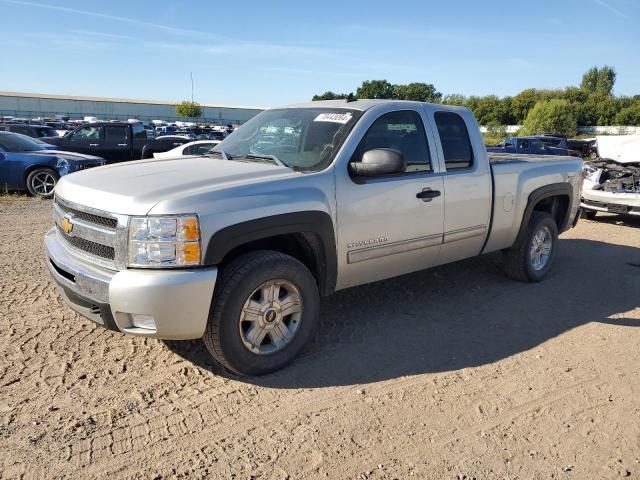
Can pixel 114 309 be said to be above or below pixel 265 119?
below

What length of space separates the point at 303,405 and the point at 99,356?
1590 mm

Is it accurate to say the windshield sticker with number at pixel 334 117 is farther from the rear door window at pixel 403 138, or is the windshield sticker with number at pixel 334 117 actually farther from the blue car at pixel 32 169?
the blue car at pixel 32 169

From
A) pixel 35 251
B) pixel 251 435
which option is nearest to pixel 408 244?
pixel 251 435

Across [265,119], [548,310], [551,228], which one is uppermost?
[265,119]

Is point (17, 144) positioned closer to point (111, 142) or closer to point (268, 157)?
point (111, 142)

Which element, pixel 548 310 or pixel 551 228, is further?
pixel 551 228

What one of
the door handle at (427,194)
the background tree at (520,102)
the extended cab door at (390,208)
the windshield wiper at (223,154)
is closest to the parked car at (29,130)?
the windshield wiper at (223,154)

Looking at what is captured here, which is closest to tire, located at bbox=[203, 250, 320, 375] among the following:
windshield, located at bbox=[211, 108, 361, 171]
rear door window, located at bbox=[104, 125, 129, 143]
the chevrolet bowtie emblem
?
windshield, located at bbox=[211, 108, 361, 171]

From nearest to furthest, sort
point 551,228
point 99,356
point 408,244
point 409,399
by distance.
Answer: point 409,399, point 99,356, point 408,244, point 551,228

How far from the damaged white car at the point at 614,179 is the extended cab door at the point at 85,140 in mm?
13384

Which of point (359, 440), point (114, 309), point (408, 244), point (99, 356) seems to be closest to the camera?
point (359, 440)

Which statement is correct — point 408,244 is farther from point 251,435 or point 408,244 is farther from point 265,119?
point 251,435

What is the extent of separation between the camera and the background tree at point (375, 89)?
3819 inches

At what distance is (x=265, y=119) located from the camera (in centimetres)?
499
